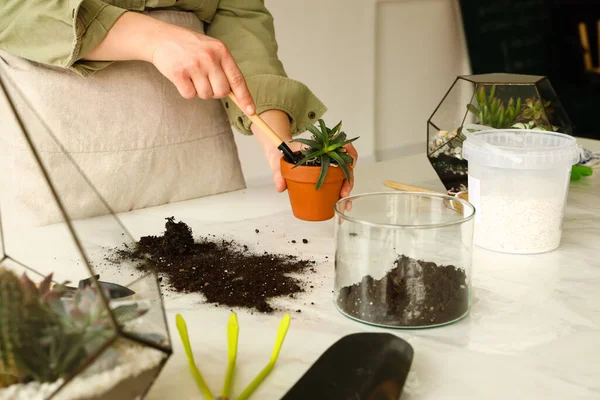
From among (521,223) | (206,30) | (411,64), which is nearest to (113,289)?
(521,223)

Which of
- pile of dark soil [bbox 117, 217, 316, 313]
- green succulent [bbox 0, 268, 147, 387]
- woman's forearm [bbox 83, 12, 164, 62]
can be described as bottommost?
pile of dark soil [bbox 117, 217, 316, 313]

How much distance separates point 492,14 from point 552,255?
2.78 m

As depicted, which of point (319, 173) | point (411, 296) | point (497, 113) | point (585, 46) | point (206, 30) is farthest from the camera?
point (585, 46)

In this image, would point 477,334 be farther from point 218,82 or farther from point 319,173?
point 218,82

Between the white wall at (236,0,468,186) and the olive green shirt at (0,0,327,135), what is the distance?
161 cm

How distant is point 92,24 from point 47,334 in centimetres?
81

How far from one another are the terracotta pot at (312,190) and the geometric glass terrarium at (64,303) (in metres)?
0.51

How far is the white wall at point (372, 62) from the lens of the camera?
10.6 feet

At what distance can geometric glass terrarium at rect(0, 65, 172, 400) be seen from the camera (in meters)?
0.51

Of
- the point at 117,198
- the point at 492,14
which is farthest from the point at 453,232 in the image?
the point at 492,14

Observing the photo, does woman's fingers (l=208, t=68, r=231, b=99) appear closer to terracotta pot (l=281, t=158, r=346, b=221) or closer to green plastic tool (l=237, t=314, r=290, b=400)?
terracotta pot (l=281, t=158, r=346, b=221)

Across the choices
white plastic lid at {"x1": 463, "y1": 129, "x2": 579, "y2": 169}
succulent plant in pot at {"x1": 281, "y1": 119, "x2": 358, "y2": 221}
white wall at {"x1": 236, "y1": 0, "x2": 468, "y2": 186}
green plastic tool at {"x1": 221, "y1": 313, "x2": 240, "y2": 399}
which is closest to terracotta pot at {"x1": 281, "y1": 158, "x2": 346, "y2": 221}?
succulent plant in pot at {"x1": 281, "y1": 119, "x2": 358, "y2": 221}

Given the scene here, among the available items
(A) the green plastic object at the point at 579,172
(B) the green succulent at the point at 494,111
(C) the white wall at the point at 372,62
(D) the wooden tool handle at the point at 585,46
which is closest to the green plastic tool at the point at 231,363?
(B) the green succulent at the point at 494,111

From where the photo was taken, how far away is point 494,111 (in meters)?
1.34
